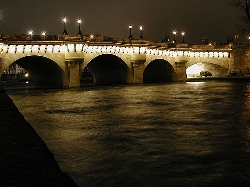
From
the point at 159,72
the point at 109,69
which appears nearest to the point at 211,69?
the point at 159,72

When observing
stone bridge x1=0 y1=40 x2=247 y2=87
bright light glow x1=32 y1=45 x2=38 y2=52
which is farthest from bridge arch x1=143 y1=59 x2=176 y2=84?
bright light glow x1=32 y1=45 x2=38 y2=52

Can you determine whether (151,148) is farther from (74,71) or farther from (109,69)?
(109,69)

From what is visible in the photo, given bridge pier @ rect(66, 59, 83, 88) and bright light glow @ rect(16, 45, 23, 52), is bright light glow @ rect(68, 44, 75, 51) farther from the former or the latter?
bright light glow @ rect(16, 45, 23, 52)

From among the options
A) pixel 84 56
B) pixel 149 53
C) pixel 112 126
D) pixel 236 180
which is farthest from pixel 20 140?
pixel 149 53

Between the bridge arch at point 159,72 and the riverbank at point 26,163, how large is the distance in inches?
2532

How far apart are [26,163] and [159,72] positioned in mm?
72166

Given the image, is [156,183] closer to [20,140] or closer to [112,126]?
[20,140]

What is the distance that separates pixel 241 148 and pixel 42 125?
972cm

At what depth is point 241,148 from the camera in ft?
37.1

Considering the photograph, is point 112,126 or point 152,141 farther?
point 112,126

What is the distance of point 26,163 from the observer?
6238mm

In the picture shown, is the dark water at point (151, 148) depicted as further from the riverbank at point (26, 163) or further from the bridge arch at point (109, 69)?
the bridge arch at point (109, 69)

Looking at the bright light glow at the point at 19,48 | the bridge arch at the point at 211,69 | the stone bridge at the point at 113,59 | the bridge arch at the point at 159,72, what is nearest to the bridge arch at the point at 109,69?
the stone bridge at the point at 113,59

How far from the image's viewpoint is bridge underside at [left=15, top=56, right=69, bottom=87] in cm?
A: 5225
